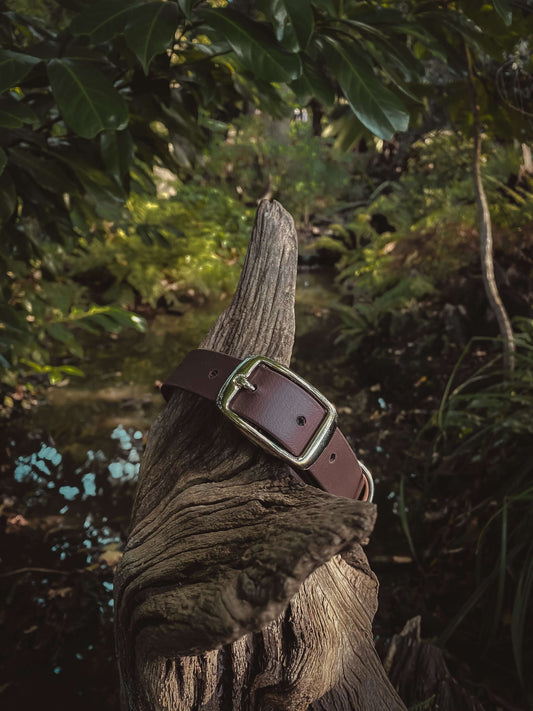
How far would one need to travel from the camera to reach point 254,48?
1.10 m

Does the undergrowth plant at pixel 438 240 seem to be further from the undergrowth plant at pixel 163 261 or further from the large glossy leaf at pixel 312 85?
the large glossy leaf at pixel 312 85

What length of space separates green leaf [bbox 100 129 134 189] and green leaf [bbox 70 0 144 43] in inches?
14.8

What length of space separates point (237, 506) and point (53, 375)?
4.66 ft

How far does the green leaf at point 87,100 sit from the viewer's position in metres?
1.07

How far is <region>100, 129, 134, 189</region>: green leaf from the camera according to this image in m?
1.42

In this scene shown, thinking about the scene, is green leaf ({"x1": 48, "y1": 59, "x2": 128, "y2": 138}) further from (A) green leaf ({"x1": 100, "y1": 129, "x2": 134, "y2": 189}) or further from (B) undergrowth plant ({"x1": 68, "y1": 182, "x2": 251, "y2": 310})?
(B) undergrowth plant ({"x1": 68, "y1": 182, "x2": 251, "y2": 310})

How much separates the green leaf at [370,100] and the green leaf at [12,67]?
0.65 meters

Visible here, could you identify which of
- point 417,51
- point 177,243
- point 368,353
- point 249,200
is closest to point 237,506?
point 417,51

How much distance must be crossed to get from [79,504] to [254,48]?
2168 millimetres

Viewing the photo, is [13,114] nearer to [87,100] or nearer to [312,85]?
[87,100]

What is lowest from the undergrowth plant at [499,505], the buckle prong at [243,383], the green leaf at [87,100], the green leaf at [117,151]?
the undergrowth plant at [499,505]

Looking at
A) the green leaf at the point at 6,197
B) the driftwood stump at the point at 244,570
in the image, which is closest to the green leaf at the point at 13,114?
the green leaf at the point at 6,197

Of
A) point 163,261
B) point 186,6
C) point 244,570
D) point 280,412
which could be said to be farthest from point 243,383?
point 163,261

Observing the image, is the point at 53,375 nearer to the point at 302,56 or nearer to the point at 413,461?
the point at 302,56
